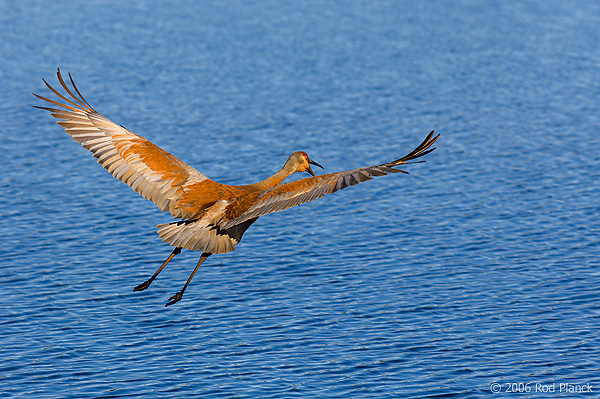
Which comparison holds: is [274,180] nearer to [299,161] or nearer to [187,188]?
[299,161]

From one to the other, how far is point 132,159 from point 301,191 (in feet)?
9.63

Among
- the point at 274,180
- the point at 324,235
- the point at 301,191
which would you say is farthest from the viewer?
the point at 324,235

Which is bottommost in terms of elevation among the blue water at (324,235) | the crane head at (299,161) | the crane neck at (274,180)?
the blue water at (324,235)

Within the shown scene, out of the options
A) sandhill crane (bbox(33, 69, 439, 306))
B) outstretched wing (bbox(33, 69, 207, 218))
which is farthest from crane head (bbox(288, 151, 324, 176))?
outstretched wing (bbox(33, 69, 207, 218))

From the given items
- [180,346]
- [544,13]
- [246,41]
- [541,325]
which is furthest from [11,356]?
[544,13]

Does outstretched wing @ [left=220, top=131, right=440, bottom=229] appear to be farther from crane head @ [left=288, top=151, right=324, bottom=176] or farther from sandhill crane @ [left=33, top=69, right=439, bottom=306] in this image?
crane head @ [left=288, top=151, right=324, bottom=176]

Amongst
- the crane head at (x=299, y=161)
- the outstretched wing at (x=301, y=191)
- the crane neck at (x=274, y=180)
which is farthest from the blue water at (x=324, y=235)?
the crane head at (x=299, y=161)

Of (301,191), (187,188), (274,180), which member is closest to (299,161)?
(274,180)

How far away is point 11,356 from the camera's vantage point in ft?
45.5

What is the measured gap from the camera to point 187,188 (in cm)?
1301

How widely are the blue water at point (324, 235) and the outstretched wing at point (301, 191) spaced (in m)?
2.69

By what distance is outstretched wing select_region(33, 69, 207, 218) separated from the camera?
13.0 meters

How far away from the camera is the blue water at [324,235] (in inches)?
530

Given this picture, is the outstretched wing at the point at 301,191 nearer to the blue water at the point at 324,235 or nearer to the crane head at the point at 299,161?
the crane head at the point at 299,161
